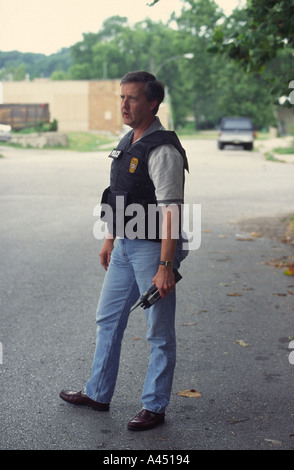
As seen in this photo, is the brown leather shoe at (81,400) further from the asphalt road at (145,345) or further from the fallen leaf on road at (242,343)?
the fallen leaf on road at (242,343)

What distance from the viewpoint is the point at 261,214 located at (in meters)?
14.6

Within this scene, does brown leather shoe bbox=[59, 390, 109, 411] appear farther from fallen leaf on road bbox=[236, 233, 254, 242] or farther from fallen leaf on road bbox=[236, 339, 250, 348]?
fallen leaf on road bbox=[236, 233, 254, 242]

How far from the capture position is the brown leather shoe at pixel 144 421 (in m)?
4.20

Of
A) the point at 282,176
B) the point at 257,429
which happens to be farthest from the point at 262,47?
the point at 282,176

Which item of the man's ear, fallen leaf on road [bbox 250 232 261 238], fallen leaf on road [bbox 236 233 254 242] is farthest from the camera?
fallen leaf on road [bbox 250 232 261 238]

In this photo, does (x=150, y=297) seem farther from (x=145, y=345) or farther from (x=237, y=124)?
(x=237, y=124)

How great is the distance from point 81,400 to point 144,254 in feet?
3.21

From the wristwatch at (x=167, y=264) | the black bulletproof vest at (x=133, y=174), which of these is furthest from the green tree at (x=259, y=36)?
the wristwatch at (x=167, y=264)

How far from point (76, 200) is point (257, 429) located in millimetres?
12184

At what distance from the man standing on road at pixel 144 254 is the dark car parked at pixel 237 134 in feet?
121

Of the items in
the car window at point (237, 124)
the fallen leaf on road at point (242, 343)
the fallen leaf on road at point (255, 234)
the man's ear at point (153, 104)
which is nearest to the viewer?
the man's ear at point (153, 104)

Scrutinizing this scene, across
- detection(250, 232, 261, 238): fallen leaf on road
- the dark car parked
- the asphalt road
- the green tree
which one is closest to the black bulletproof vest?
the asphalt road

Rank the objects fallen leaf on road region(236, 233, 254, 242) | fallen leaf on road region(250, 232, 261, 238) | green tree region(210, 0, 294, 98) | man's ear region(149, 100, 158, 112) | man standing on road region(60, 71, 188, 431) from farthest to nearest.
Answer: fallen leaf on road region(250, 232, 261, 238) → fallen leaf on road region(236, 233, 254, 242) → green tree region(210, 0, 294, 98) → man's ear region(149, 100, 158, 112) → man standing on road region(60, 71, 188, 431)

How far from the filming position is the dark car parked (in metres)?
40.8
